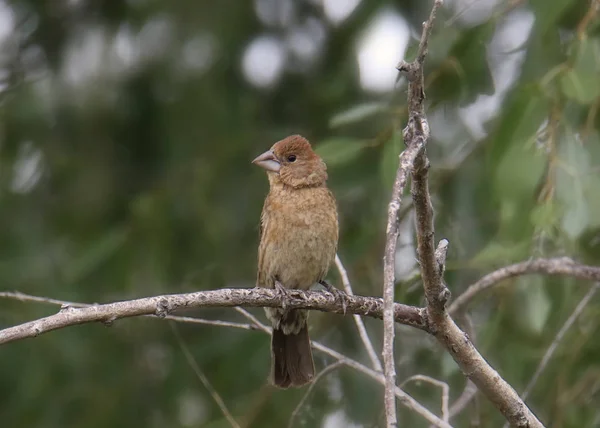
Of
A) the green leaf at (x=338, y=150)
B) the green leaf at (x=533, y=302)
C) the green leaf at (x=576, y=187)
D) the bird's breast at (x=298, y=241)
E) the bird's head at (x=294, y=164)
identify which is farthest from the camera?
the bird's head at (x=294, y=164)

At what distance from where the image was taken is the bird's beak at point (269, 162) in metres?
4.59

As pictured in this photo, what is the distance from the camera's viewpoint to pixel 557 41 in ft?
13.3

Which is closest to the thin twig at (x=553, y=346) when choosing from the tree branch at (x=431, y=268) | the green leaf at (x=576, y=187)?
the green leaf at (x=576, y=187)

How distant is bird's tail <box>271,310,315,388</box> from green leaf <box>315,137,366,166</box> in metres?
0.75

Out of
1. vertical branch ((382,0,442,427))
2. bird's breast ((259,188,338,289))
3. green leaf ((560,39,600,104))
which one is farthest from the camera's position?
bird's breast ((259,188,338,289))

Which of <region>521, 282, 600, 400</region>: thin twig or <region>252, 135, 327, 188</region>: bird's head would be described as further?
<region>252, 135, 327, 188</region>: bird's head

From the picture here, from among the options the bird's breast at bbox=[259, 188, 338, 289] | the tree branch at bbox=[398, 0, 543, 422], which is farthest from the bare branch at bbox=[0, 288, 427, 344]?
the bird's breast at bbox=[259, 188, 338, 289]

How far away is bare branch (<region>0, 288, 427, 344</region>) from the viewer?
8.14ft

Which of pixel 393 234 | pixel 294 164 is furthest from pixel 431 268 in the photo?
pixel 294 164

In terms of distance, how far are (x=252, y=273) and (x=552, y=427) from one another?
5.28ft

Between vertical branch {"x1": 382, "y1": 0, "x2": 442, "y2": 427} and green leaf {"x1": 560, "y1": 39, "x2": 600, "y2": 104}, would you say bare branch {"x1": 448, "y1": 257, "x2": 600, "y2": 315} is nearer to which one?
green leaf {"x1": 560, "y1": 39, "x2": 600, "y2": 104}

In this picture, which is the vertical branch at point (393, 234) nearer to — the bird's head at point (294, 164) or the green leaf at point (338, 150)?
the green leaf at point (338, 150)

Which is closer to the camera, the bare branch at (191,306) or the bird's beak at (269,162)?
the bare branch at (191,306)

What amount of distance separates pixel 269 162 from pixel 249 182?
0.70 metres
